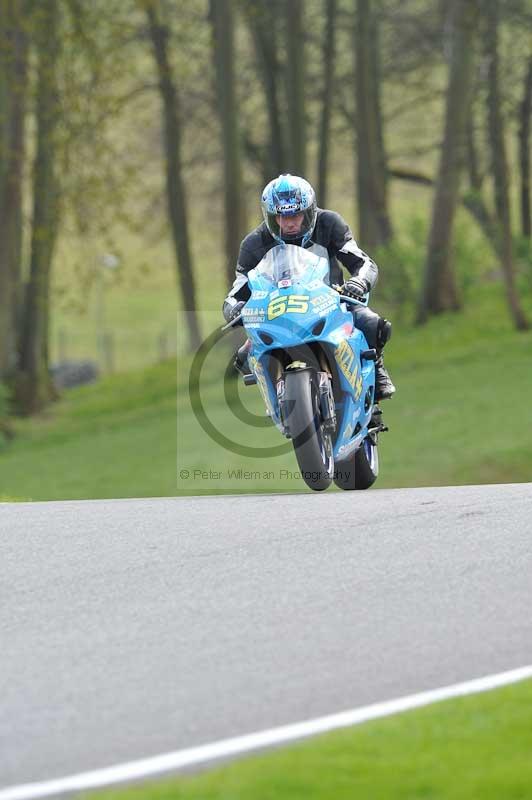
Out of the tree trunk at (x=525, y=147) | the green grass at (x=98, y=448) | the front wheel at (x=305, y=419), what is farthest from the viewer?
the tree trunk at (x=525, y=147)

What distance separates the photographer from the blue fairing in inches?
429

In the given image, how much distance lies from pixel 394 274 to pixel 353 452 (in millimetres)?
28362

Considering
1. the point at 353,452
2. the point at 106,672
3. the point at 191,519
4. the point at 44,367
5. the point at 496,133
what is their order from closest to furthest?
the point at 106,672
the point at 191,519
the point at 353,452
the point at 496,133
the point at 44,367

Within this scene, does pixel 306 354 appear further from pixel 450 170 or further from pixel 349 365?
pixel 450 170

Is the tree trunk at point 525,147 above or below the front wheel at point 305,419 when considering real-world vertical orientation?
below

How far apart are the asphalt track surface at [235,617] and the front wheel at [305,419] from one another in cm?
73

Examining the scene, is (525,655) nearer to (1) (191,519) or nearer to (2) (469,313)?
(1) (191,519)

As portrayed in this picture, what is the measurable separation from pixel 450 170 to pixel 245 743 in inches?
1267

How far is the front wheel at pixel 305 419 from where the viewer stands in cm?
1070

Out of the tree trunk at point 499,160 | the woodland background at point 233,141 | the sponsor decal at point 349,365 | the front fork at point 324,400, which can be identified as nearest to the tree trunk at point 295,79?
the woodland background at point 233,141

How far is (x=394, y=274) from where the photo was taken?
4025 cm

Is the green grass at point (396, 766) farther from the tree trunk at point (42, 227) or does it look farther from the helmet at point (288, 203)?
the tree trunk at point (42, 227)

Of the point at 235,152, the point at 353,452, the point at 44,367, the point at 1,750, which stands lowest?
the point at 44,367

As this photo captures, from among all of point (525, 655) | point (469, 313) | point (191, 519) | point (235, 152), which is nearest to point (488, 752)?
point (525, 655)
